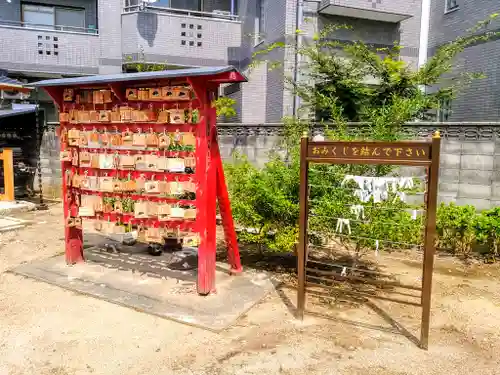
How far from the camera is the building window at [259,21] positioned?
13.4 metres

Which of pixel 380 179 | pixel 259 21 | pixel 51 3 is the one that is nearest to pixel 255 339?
pixel 380 179

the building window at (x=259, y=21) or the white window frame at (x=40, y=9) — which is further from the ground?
the white window frame at (x=40, y=9)

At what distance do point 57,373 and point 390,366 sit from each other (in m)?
3.14

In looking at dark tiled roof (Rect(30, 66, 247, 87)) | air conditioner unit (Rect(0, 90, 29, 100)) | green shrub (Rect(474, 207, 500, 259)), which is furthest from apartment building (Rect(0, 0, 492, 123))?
dark tiled roof (Rect(30, 66, 247, 87))

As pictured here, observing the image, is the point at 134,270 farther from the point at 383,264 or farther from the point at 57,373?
the point at 383,264

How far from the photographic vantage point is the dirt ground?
12.8ft

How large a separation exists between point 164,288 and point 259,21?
1084 cm

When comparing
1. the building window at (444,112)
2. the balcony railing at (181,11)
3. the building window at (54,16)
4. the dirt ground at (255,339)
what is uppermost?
the building window at (54,16)

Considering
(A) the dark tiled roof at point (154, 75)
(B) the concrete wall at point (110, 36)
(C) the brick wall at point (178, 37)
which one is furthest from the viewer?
(B) the concrete wall at point (110, 36)

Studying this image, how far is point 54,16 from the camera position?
51.5 feet

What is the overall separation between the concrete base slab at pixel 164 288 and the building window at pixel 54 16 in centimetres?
1178

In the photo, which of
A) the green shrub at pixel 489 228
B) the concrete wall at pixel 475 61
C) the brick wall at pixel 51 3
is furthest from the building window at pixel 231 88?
the green shrub at pixel 489 228

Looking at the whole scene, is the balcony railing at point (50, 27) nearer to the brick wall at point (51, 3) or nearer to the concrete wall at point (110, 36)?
the brick wall at point (51, 3)

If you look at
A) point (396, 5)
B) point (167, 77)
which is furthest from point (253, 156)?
point (396, 5)
